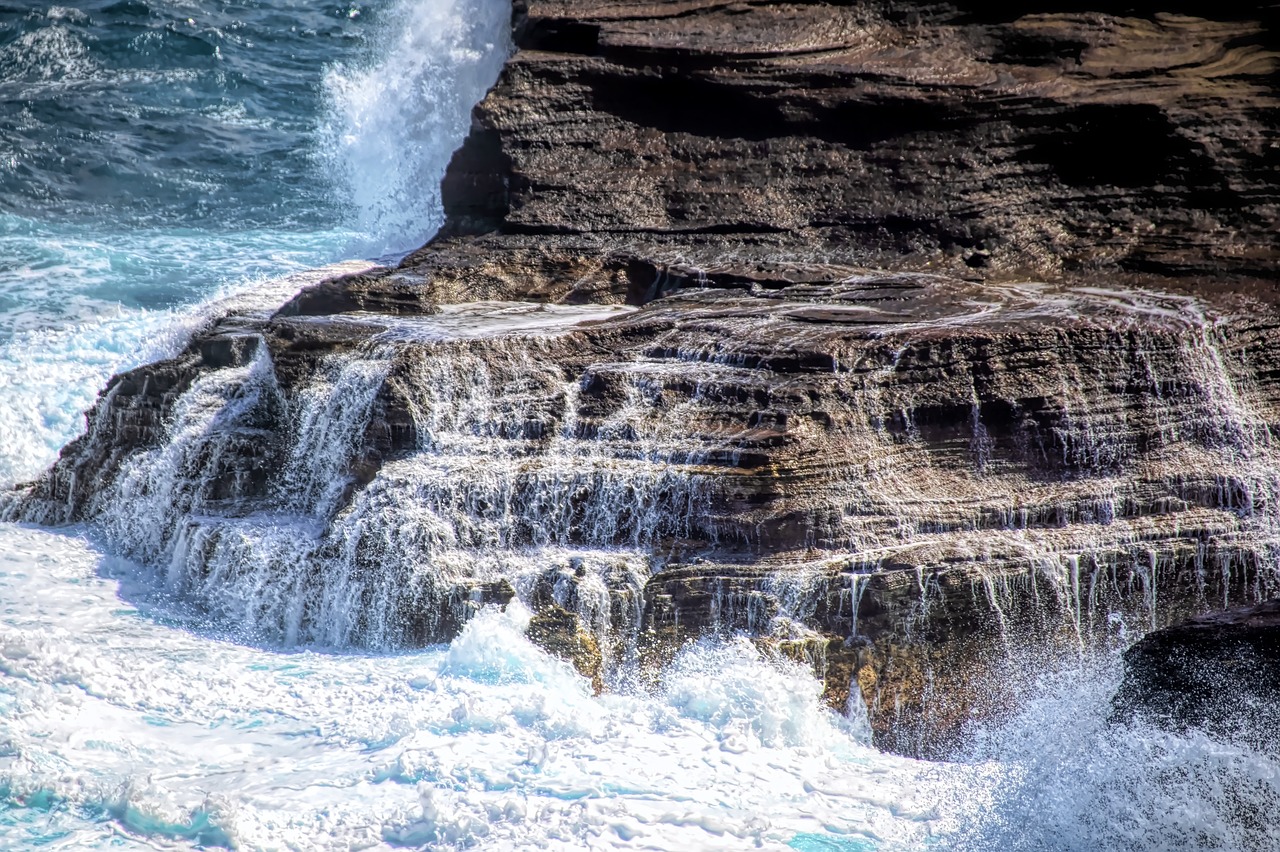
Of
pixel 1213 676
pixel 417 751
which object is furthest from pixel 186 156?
pixel 1213 676

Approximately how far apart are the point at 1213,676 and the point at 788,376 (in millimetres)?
3050

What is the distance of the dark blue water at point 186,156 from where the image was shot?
11.7 meters

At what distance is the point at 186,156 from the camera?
15547 millimetres

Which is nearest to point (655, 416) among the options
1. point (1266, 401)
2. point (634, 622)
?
point (634, 622)

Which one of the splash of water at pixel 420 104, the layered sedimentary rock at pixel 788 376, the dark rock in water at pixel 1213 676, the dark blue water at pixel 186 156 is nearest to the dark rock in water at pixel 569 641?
the layered sedimentary rock at pixel 788 376

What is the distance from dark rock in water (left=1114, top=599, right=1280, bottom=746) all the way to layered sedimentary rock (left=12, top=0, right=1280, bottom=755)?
1.58 m

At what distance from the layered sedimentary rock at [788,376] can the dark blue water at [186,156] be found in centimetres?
228

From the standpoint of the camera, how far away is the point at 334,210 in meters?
15.0

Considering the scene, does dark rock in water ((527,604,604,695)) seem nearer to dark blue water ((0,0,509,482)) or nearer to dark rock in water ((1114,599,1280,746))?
dark rock in water ((1114,599,1280,746))

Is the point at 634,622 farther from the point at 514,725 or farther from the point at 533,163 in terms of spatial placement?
the point at 533,163

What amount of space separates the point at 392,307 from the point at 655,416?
2.56m

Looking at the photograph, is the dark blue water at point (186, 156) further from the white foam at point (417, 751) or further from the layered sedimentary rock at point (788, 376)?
the white foam at point (417, 751)

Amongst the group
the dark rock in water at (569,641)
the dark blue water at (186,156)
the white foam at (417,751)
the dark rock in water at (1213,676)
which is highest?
the dark blue water at (186,156)

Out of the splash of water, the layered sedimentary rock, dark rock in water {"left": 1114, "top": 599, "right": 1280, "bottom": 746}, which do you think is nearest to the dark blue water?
the splash of water
